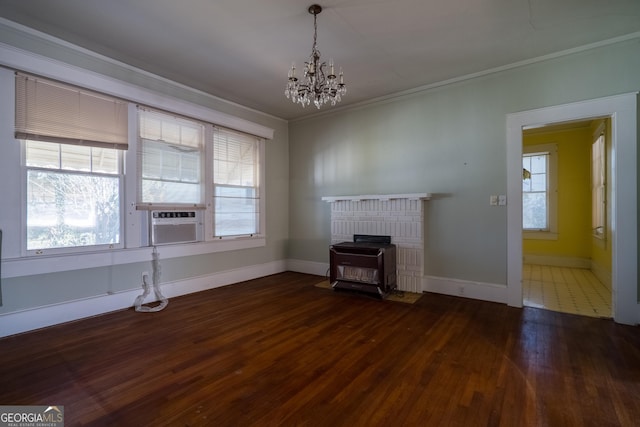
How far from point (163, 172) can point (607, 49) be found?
5.20 meters

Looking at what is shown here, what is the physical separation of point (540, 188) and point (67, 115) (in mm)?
7824

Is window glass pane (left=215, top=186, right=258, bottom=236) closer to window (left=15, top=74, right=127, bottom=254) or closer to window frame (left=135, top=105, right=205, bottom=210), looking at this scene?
window frame (left=135, top=105, right=205, bottom=210)

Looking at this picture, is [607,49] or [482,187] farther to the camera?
[482,187]

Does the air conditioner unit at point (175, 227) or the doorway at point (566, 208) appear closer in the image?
the air conditioner unit at point (175, 227)

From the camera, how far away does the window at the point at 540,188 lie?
602cm

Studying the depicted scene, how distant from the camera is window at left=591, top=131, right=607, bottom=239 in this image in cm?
446

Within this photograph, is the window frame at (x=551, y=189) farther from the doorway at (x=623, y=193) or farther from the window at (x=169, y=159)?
the window at (x=169, y=159)

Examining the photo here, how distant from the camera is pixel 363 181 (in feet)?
15.9

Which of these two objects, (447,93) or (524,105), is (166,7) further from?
(524,105)

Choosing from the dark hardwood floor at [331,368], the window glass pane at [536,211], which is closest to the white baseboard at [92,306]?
the dark hardwood floor at [331,368]

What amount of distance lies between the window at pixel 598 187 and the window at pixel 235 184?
535 cm

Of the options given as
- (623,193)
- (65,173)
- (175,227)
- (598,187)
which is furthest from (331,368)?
(598,187)

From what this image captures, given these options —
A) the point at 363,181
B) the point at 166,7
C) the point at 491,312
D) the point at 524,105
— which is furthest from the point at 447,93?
the point at 166,7

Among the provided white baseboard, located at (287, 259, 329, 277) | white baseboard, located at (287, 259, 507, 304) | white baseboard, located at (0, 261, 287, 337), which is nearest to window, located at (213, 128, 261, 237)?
white baseboard, located at (0, 261, 287, 337)
